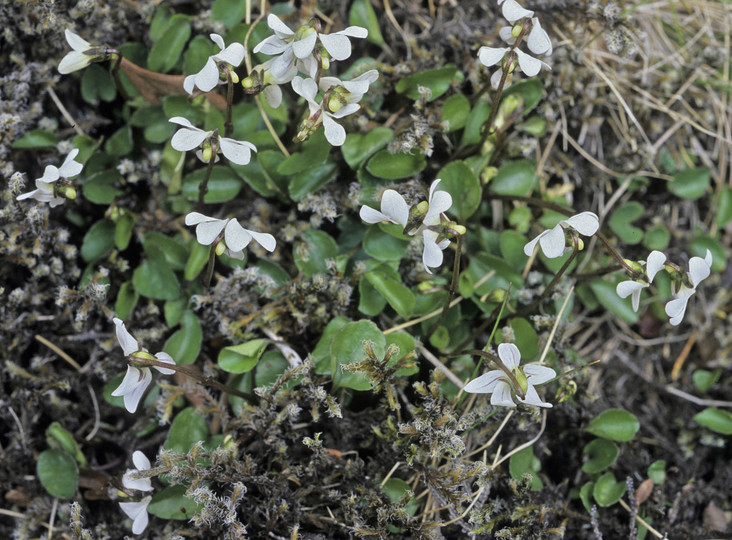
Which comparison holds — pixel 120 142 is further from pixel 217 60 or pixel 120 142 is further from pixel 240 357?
pixel 240 357

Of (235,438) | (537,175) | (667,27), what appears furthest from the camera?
(667,27)

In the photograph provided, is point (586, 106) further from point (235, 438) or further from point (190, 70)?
point (235, 438)

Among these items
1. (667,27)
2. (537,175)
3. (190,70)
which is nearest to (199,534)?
(190,70)

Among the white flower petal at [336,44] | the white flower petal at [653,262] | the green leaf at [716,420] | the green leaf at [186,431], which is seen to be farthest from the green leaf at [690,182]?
the green leaf at [186,431]

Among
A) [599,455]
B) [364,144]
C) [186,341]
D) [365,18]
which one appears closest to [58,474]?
[186,341]

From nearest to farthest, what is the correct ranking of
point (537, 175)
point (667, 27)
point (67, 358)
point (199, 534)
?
1. point (199, 534)
2. point (67, 358)
3. point (537, 175)
4. point (667, 27)

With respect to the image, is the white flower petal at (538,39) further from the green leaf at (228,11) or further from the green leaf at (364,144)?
the green leaf at (228,11)
